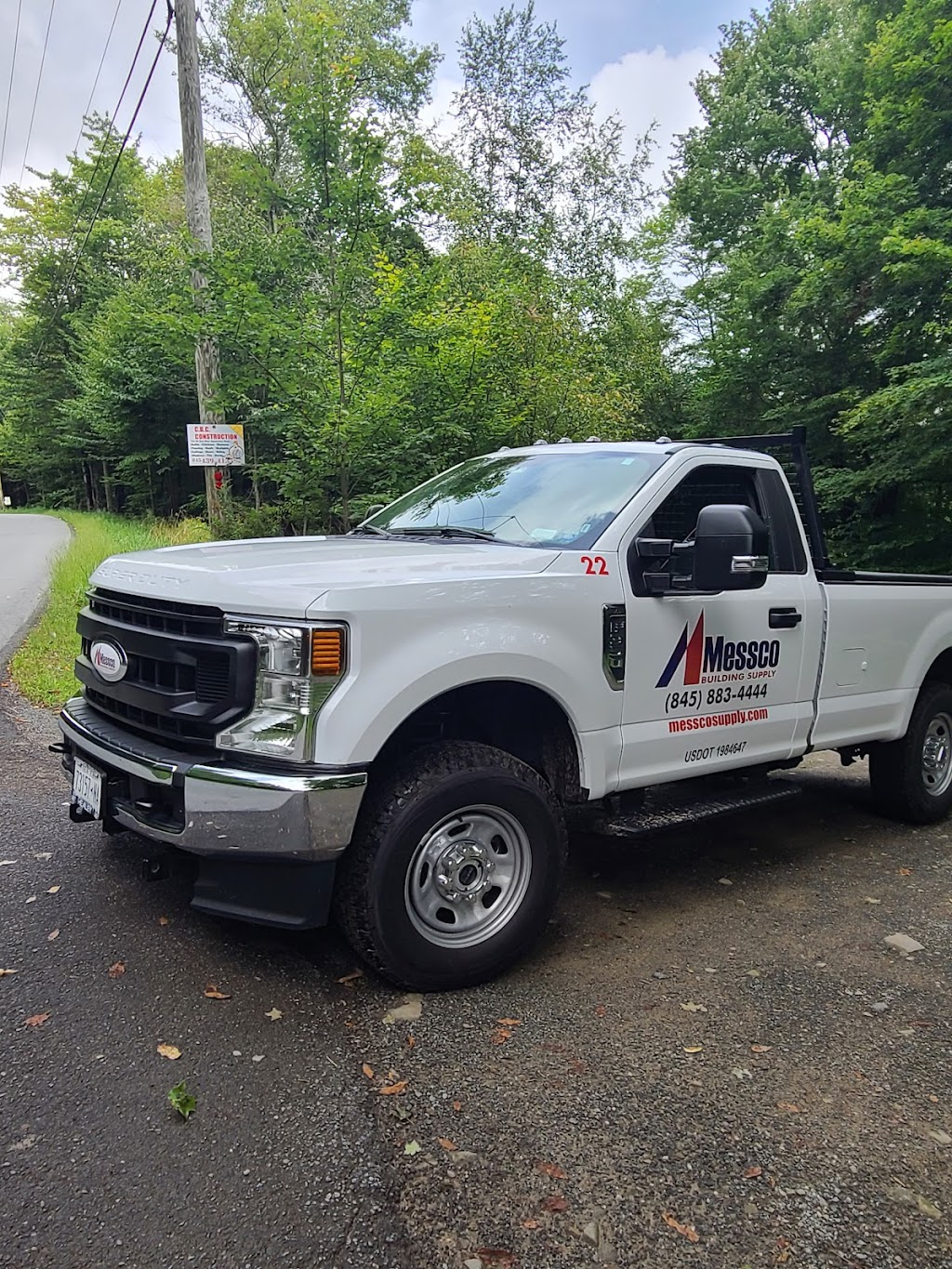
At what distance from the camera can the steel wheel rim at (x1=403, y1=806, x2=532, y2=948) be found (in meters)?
2.98

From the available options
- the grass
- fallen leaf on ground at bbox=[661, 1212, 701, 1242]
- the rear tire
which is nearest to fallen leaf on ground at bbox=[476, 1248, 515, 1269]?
fallen leaf on ground at bbox=[661, 1212, 701, 1242]

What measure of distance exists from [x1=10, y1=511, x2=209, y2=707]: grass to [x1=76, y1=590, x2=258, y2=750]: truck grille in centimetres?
386

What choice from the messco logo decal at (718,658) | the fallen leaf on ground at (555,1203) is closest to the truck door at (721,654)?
the messco logo decal at (718,658)

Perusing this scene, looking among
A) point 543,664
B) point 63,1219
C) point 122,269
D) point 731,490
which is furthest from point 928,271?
point 122,269

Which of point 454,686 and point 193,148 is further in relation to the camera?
point 193,148

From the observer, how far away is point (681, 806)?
3.81 meters

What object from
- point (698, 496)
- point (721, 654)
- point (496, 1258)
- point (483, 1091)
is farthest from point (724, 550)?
point (496, 1258)

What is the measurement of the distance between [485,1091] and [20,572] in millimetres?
14033

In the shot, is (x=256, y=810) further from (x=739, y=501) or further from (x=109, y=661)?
(x=739, y=501)

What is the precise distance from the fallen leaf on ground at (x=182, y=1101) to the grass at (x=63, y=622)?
16.0ft

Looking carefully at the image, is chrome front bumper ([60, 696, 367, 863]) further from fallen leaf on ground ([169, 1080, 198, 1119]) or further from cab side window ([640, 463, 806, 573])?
cab side window ([640, 463, 806, 573])

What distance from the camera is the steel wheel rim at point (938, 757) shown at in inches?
203

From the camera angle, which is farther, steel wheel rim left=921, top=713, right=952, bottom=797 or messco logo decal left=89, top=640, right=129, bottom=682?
steel wheel rim left=921, top=713, right=952, bottom=797

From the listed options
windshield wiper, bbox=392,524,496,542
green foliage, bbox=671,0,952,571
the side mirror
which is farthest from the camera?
green foliage, bbox=671,0,952,571
